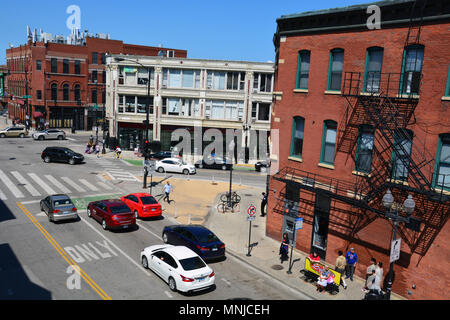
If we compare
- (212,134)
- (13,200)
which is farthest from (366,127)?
(212,134)

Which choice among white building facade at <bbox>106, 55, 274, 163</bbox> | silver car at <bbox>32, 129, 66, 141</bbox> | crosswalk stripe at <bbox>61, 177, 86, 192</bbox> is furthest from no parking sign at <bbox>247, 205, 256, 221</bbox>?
silver car at <bbox>32, 129, 66, 141</bbox>

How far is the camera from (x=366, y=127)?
18.7m

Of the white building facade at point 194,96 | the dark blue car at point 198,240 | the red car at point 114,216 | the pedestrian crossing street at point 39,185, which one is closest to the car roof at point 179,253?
the dark blue car at point 198,240

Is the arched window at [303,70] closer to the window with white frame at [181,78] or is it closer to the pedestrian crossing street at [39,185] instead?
the pedestrian crossing street at [39,185]

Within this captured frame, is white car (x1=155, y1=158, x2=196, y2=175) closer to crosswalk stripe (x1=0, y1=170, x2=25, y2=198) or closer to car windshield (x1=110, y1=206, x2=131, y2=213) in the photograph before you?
crosswalk stripe (x1=0, y1=170, x2=25, y2=198)

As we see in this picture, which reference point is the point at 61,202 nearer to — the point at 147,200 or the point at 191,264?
the point at 147,200

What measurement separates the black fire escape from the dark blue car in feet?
20.0

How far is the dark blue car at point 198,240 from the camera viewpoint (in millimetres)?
19156

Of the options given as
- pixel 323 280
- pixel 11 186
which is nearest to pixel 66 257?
pixel 323 280

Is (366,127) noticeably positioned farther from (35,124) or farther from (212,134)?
(35,124)

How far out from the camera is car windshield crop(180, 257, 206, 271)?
15.8 m

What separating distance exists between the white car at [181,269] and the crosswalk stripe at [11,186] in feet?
57.9
